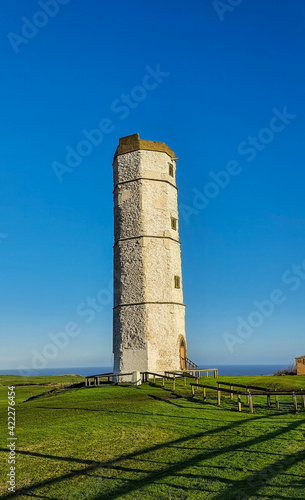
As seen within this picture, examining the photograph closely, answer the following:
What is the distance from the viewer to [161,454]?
389 inches

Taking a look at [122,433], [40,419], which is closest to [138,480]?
[122,433]

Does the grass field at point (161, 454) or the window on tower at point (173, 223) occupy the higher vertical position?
the window on tower at point (173, 223)

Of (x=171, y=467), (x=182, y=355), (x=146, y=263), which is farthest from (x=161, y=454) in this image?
(x=182, y=355)

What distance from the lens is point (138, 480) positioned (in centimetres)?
841

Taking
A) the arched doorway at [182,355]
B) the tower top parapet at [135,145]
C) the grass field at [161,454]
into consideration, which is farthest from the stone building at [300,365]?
the tower top parapet at [135,145]

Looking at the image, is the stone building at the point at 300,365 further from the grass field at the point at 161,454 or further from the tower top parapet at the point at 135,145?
the tower top parapet at the point at 135,145

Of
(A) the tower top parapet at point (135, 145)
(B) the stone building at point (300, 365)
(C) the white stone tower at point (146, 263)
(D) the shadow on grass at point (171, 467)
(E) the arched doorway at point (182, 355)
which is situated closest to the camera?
(D) the shadow on grass at point (171, 467)

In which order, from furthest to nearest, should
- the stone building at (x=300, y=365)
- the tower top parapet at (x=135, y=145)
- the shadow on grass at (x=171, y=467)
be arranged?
the stone building at (x=300, y=365), the tower top parapet at (x=135, y=145), the shadow on grass at (x=171, y=467)

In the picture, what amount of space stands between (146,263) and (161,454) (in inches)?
794

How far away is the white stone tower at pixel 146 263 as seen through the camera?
1134 inches

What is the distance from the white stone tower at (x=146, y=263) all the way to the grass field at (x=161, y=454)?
42.9ft

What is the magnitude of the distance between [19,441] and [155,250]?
1970cm

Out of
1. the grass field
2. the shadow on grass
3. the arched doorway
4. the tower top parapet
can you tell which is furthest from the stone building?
the shadow on grass

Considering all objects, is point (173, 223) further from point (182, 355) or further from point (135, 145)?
point (182, 355)
